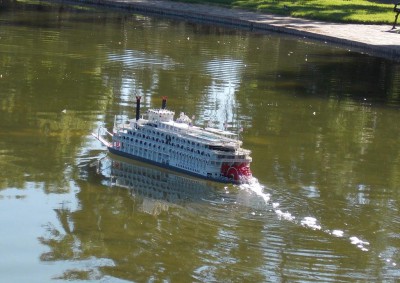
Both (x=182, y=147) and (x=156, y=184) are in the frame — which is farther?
(x=182, y=147)

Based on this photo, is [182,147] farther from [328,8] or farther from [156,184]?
[328,8]

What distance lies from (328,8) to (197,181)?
35.9m

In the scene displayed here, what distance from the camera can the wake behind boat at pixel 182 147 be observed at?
945 inches

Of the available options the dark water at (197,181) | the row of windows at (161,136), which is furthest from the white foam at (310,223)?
the row of windows at (161,136)

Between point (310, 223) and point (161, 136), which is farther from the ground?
point (161, 136)

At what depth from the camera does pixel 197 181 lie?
2425 centimetres

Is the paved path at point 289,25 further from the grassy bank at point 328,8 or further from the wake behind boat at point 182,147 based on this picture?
the wake behind boat at point 182,147

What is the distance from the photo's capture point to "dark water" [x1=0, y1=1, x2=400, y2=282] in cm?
1938

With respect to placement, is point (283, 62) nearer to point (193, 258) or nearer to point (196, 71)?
point (196, 71)

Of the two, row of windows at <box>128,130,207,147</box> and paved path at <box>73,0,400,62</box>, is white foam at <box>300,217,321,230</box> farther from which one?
paved path at <box>73,0,400,62</box>

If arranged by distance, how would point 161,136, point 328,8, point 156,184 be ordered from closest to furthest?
point 156,184 → point 161,136 → point 328,8

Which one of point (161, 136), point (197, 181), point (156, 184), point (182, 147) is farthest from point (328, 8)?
point (156, 184)

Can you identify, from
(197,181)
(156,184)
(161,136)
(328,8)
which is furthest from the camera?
(328,8)

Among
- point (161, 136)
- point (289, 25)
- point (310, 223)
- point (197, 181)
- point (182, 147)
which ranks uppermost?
point (289, 25)
